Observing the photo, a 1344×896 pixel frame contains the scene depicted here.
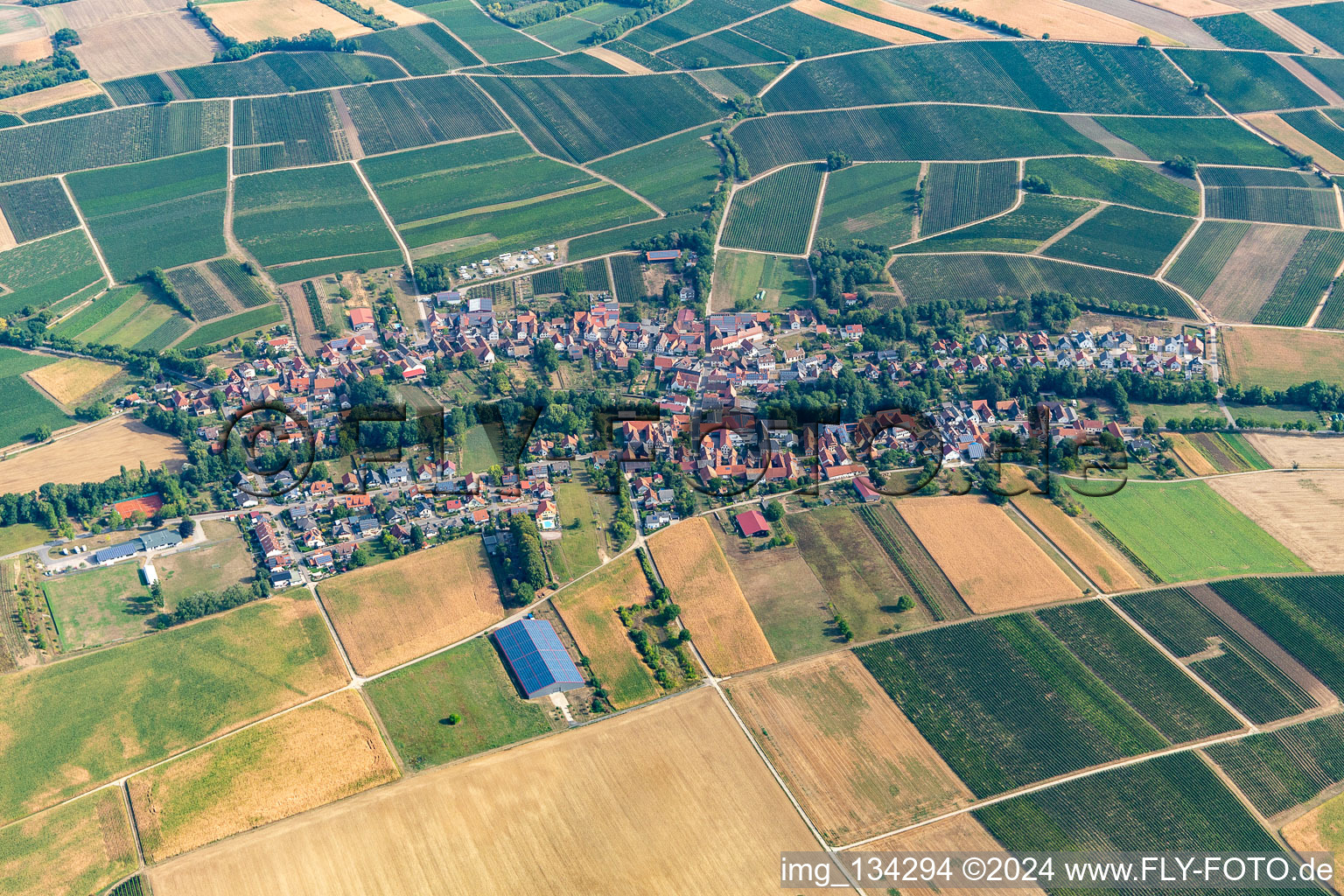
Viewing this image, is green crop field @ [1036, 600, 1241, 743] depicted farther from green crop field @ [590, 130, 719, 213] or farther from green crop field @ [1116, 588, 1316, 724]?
green crop field @ [590, 130, 719, 213]

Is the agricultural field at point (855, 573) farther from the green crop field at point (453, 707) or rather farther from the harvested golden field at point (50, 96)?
the harvested golden field at point (50, 96)

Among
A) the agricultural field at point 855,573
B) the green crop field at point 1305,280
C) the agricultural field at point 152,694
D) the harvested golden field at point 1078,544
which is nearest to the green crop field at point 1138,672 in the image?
the harvested golden field at point 1078,544

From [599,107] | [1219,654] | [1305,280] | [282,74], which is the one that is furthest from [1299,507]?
[282,74]

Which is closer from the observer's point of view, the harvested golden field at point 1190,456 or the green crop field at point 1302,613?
the green crop field at point 1302,613

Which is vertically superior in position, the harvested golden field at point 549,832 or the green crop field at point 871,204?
the green crop field at point 871,204

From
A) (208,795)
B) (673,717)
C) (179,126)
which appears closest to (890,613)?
(673,717)

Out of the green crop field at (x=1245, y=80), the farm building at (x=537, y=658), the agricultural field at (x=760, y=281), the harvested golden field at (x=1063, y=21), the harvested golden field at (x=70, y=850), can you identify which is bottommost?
the harvested golden field at (x=70, y=850)

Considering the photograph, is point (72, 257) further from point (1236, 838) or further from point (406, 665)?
point (1236, 838)

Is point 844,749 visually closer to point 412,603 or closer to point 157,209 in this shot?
point 412,603
